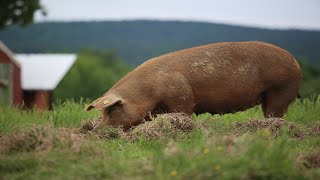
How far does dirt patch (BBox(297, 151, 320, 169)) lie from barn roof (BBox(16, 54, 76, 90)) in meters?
32.6

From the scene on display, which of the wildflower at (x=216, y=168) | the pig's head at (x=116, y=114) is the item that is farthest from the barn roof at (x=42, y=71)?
the wildflower at (x=216, y=168)

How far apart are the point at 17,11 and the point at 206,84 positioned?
28.9 meters

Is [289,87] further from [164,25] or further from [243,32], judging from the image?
[164,25]

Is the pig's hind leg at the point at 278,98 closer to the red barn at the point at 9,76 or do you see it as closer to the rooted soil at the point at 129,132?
the rooted soil at the point at 129,132

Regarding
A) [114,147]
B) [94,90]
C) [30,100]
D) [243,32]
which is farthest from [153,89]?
[94,90]

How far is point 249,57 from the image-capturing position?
9.12 m

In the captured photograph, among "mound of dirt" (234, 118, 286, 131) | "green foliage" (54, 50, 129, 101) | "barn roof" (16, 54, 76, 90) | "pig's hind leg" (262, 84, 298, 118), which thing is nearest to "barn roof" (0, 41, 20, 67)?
"barn roof" (16, 54, 76, 90)

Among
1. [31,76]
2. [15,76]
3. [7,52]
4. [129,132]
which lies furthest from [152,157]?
[31,76]

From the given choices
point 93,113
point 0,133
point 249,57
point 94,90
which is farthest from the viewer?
point 94,90

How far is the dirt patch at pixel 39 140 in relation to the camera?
605 cm

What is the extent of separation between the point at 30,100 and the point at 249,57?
31.3 metres

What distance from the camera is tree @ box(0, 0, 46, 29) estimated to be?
1400 inches

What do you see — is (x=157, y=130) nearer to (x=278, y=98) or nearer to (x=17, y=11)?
(x=278, y=98)

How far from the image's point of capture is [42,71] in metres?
43.4
